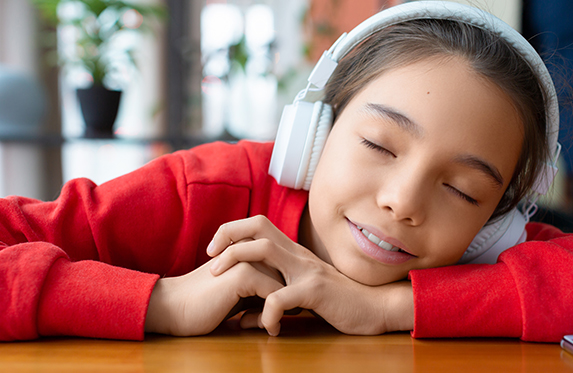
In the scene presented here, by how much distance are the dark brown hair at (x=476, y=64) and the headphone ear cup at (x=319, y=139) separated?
0.05 metres

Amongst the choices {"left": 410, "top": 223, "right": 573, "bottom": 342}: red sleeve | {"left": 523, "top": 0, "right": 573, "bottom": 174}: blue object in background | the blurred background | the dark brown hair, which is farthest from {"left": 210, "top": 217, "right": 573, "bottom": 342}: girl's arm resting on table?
the blurred background

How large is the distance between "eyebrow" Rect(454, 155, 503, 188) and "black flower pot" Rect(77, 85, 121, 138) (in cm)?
238

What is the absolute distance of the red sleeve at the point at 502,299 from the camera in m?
0.65

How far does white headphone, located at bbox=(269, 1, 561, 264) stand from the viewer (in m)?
0.76

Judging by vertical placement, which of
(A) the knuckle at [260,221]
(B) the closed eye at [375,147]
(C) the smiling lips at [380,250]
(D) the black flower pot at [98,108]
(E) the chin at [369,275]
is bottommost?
(D) the black flower pot at [98,108]

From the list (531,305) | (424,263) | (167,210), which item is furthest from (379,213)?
(167,210)

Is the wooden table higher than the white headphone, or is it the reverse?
the white headphone

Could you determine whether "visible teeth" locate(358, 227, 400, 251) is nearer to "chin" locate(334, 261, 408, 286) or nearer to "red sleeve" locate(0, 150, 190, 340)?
"chin" locate(334, 261, 408, 286)

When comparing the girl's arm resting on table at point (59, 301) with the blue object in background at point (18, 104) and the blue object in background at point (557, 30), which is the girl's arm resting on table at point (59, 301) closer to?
the blue object in background at point (557, 30)

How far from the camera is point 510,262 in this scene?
2.33ft

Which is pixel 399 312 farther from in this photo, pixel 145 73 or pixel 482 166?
pixel 145 73

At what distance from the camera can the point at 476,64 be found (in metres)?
0.74

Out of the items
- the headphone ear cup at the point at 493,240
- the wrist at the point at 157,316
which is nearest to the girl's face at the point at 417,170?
the headphone ear cup at the point at 493,240

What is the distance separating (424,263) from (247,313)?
0.94ft
